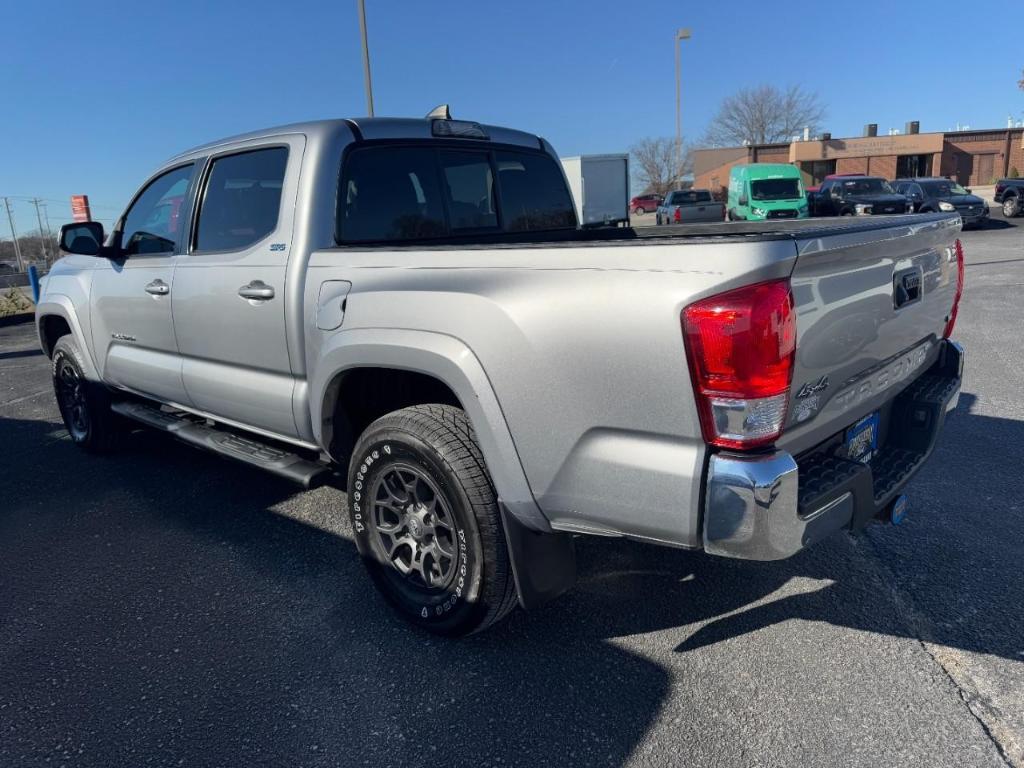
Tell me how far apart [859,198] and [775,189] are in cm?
238

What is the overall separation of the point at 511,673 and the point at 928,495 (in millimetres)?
2616

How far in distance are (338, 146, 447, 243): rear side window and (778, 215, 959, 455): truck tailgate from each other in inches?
81.2

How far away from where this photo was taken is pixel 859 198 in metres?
22.1

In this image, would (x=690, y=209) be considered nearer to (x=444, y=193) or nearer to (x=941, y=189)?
(x=941, y=189)

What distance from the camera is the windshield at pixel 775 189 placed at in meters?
23.1

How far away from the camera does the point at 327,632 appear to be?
311 cm

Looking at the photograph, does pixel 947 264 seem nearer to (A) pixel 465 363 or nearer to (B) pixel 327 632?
(A) pixel 465 363

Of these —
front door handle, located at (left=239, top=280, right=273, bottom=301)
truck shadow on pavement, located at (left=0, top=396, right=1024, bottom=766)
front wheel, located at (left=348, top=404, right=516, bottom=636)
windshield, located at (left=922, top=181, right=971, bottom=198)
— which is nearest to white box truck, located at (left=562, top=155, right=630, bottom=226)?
windshield, located at (left=922, top=181, right=971, bottom=198)

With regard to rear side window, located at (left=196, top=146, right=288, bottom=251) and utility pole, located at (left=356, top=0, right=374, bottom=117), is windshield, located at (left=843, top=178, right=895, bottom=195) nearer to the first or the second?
utility pole, located at (left=356, top=0, right=374, bottom=117)

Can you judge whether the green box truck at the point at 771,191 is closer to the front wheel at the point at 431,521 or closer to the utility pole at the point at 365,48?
the utility pole at the point at 365,48

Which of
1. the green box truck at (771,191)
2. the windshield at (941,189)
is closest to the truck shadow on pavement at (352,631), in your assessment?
the green box truck at (771,191)

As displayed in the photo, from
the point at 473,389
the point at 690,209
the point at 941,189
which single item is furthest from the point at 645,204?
the point at 473,389

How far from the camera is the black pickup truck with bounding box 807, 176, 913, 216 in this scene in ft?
70.0

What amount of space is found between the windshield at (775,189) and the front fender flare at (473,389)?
2238 centimetres
